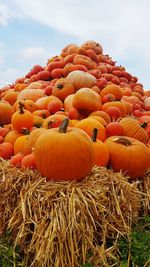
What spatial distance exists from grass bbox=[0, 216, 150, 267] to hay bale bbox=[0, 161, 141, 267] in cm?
8

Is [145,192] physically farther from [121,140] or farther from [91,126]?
[91,126]

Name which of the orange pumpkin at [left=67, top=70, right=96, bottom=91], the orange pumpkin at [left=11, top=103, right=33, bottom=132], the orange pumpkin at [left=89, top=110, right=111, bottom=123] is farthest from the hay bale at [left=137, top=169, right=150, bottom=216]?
the orange pumpkin at [left=67, top=70, right=96, bottom=91]

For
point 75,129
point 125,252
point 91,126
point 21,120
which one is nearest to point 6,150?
point 21,120

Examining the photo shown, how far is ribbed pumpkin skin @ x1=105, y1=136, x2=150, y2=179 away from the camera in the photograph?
3842 millimetres

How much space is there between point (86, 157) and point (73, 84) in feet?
8.29

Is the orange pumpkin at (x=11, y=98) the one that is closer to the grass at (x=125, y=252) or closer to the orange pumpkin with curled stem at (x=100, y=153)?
the orange pumpkin with curled stem at (x=100, y=153)

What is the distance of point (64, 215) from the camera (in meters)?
2.94

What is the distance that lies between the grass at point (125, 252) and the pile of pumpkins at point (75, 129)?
0.68 meters

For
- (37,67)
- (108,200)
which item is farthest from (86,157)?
(37,67)

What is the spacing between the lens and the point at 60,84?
5.35m

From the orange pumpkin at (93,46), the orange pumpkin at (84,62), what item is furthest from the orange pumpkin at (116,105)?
the orange pumpkin at (93,46)

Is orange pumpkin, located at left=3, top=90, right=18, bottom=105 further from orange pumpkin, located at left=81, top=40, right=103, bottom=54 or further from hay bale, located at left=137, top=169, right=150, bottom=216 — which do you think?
hay bale, located at left=137, top=169, right=150, bottom=216

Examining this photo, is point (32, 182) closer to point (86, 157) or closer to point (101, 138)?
point (86, 157)

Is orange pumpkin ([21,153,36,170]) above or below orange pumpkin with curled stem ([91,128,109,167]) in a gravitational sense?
below
